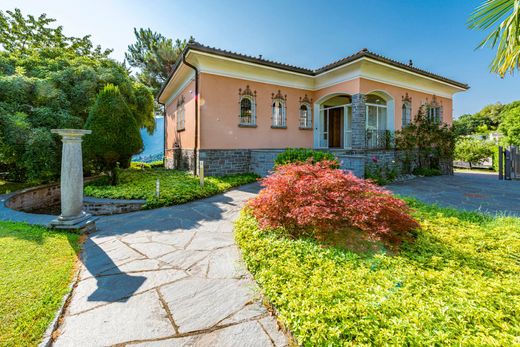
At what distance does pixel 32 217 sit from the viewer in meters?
4.75

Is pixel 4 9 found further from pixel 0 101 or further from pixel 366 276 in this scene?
pixel 366 276

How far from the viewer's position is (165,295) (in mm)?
2389

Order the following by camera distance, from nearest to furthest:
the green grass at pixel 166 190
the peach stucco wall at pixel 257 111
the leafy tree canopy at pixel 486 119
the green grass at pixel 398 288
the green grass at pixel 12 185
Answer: the green grass at pixel 398 288
the green grass at pixel 166 190
the green grass at pixel 12 185
the peach stucco wall at pixel 257 111
the leafy tree canopy at pixel 486 119

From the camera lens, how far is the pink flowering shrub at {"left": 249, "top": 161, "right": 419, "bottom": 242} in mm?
3361

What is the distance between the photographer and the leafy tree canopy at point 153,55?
1917 cm

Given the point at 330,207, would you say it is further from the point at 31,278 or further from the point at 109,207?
the point at 109,207

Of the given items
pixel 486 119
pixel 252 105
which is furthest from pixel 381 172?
pixel 486 119

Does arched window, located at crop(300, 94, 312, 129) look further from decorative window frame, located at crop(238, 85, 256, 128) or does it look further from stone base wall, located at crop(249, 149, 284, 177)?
stone base wall, located at crop(249, 149, 284, 177)

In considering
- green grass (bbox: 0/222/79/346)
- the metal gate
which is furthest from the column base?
the metal gate

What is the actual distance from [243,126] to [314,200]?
707 cm

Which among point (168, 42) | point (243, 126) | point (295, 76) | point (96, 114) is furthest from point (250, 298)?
point (168, 42)

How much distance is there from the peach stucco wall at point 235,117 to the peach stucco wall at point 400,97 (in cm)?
284

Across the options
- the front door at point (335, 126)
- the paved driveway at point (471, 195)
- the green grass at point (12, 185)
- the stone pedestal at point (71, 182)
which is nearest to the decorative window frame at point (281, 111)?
the front door at point (335, 126)

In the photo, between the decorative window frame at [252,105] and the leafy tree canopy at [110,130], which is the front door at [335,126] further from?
the leafy tree canopy at [110,130]
